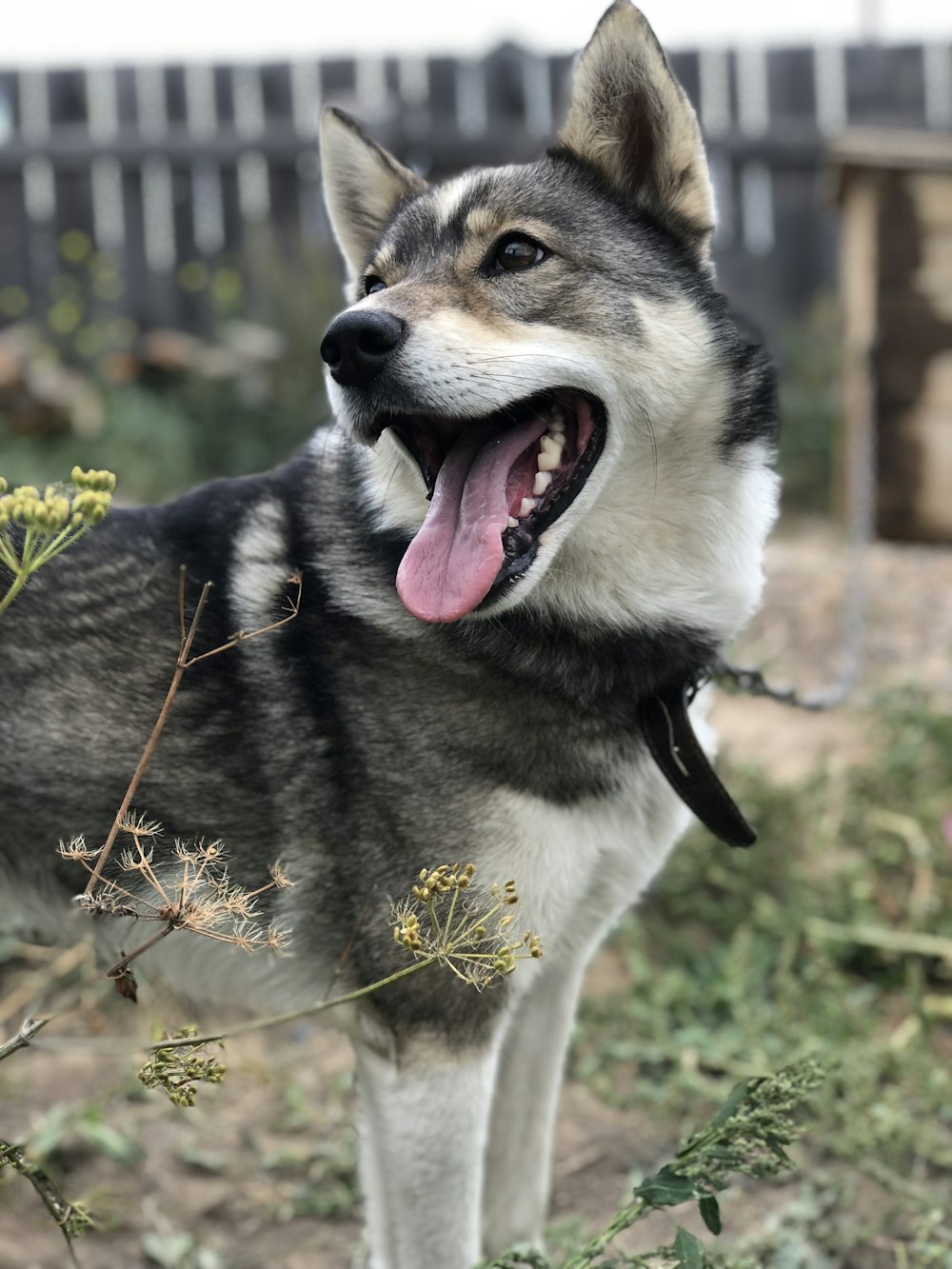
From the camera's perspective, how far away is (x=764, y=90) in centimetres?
976

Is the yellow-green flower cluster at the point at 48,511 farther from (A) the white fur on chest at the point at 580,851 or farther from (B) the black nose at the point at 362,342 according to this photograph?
(A) the white fur on chest at the point at 580,851

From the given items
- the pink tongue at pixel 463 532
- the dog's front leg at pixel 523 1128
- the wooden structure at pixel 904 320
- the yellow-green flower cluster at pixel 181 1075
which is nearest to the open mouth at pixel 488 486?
the pink tongue at pixel 463 532

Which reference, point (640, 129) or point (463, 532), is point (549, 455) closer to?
point (463, 532)

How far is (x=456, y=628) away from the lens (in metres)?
2.13

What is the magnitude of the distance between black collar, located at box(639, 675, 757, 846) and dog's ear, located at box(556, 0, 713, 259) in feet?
2.76

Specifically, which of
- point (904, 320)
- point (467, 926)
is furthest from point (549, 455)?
point (904, 320)

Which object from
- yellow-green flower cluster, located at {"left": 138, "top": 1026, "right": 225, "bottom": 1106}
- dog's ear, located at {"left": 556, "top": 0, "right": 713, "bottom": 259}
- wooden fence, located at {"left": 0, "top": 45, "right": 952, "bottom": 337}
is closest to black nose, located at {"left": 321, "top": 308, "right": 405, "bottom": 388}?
dog's ear, located at {"left": 556, "top": 0, "right": 713, "bottom": 259}

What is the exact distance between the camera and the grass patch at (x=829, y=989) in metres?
2.74

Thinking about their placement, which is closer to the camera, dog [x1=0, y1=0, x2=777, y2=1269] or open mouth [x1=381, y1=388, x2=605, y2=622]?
open mouth [x1=381, y1=388, x2=605, y2=622]

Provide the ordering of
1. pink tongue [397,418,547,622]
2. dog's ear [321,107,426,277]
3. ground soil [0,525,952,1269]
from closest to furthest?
pink tongue [397,418,547,622]
dog's ear [321,107,426,277]
ground soil [0,525,952,1269]

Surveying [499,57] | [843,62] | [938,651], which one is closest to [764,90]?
[843,62]

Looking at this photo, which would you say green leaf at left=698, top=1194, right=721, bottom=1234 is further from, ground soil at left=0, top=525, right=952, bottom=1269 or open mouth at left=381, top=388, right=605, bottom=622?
ground soil at left=0, top=525, right=952, bottom=1269

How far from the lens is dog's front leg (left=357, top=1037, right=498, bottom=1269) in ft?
6.99

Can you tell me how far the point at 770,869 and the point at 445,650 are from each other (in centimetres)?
210
